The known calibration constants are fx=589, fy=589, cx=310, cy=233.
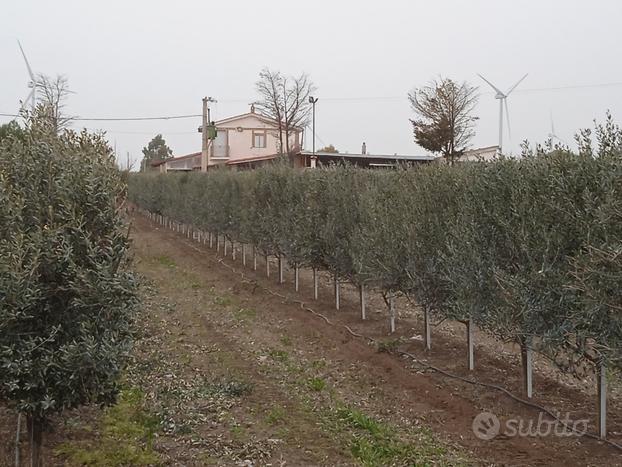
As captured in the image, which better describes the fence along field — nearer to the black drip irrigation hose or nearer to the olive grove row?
the olive grove row

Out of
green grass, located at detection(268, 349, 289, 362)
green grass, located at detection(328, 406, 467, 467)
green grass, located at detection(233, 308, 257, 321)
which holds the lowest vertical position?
green grass, located at detection(328, 406, 467, 467)

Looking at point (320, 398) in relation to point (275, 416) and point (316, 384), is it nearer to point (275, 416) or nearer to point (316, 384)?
point (316, 384)

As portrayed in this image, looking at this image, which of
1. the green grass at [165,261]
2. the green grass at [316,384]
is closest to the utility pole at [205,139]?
the green grass at [165,261]

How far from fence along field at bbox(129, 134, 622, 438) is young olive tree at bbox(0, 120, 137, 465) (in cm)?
406

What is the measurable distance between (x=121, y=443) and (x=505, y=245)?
478 centimetres

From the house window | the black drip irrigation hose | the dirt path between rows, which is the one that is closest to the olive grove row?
the black drip irrigation hose

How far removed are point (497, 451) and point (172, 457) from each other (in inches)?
126

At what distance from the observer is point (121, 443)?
5.98 m

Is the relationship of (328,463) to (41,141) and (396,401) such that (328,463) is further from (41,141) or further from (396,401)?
(41,141)

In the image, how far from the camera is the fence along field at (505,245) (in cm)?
541

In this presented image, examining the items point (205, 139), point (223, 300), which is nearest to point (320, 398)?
point (223, 300)

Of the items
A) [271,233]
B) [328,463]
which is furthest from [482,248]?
[271,233]

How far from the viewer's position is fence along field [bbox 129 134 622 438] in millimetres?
5414

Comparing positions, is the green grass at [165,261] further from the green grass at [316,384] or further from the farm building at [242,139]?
the farm building at [242,139]
